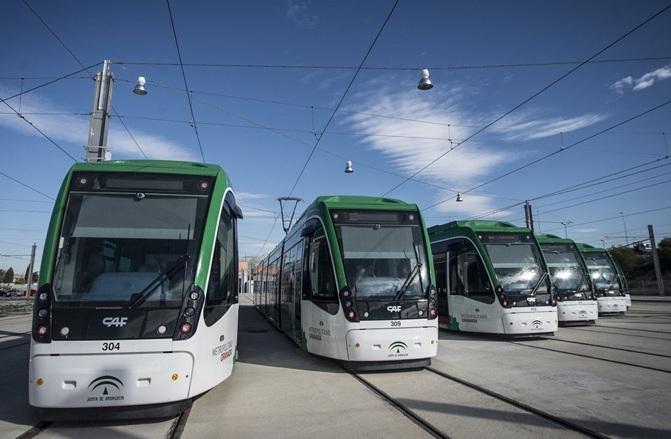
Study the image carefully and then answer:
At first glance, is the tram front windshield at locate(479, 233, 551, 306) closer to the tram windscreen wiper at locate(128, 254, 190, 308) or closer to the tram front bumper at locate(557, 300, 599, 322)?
the tram front bumper at locate(557, 300, 599, 322)

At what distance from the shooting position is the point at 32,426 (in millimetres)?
5219

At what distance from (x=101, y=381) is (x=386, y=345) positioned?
4387mm

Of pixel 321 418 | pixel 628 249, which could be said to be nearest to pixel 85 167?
pixel 321 418

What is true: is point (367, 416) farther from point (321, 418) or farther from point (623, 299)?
point (623, 299)

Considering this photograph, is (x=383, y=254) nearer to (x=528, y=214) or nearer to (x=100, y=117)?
(x=100, y=117)

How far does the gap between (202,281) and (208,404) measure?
68.3 inches

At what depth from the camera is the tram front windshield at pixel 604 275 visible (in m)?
19.3

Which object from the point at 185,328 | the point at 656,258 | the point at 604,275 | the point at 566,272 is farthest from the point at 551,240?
the point at 656,258

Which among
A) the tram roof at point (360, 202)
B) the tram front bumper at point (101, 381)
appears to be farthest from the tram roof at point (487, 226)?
the tram front bumper at point (101, 381)

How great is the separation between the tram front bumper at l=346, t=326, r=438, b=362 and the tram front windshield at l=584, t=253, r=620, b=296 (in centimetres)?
1441

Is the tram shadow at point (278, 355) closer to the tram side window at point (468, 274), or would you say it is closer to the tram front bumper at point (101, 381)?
the tram front bumper at point (101, 381)

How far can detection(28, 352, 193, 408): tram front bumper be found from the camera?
16.4ft

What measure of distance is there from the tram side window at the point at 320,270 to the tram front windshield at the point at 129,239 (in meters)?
2.97

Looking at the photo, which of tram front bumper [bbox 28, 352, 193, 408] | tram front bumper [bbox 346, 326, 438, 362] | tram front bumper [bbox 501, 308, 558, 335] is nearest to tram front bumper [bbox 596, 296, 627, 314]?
tram front bumper [bbox 501, 308, 558, 335]
